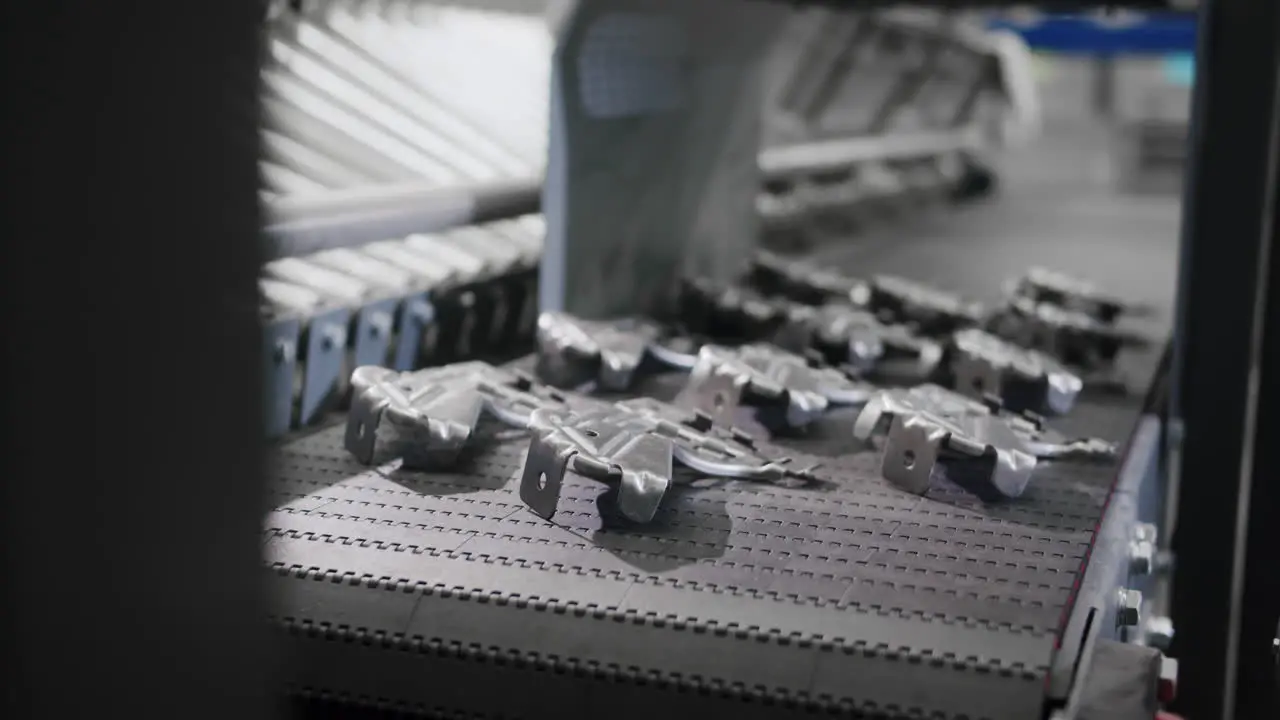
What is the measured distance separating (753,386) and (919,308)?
1.22 meters

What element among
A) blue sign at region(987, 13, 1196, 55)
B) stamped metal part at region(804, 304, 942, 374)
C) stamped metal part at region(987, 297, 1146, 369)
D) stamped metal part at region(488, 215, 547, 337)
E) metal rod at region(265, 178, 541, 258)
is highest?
blue sign at region(987, 13, 1196, 55)

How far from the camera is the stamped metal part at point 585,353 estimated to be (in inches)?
96.2

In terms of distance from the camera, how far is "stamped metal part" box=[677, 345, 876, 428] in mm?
2209

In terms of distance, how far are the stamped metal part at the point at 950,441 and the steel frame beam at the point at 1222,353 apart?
1.05 feet

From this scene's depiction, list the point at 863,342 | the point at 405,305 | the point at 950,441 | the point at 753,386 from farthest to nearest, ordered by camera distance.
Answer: the point at 863,342 < the point at 405,305 < the point at 753,386 < the point at 950,441

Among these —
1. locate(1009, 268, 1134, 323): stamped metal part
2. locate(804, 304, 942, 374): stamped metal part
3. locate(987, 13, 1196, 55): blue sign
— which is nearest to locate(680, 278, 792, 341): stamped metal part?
locate(804, 304, 942, 374): stamped metal part

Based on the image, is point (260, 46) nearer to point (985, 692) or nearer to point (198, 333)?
point (198, 333)

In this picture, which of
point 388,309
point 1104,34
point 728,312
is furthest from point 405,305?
point 1104,34

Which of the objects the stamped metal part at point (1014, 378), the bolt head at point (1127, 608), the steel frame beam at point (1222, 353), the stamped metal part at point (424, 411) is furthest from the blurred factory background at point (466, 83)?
the bolt head at point (1127, 608)

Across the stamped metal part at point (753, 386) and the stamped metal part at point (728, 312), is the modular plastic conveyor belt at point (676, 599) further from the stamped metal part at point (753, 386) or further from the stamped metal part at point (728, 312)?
the stamped metal part at point (728, 312)

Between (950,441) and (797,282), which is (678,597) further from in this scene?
(797,282)

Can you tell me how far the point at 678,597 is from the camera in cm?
150

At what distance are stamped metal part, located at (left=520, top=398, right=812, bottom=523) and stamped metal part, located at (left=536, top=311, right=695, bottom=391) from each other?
0.34 metres

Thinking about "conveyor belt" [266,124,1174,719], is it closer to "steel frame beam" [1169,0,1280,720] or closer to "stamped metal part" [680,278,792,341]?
"steel frame beam" [1169,0,1280,720]
